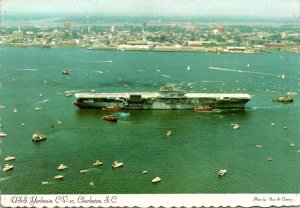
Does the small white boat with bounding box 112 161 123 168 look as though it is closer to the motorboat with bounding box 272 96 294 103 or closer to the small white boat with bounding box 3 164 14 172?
the small white boat with bounding box 3 164 14 172

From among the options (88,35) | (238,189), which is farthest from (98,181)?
(88,35)

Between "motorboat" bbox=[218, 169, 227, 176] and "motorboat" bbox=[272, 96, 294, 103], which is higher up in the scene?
"motorboat" bbox=[272, 96, 294, 103]

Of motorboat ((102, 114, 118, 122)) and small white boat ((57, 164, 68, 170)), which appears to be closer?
small white boat ((57, 164, 68, 170))

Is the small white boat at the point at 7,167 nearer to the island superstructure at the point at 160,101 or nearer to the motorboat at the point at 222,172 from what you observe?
the motorboat at the point at 222,172

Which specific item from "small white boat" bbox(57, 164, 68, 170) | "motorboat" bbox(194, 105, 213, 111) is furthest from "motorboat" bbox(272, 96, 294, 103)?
"small white boat" bbox(57, 164, 68, 170)

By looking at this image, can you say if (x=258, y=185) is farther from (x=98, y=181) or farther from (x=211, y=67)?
(x=211, y=67)

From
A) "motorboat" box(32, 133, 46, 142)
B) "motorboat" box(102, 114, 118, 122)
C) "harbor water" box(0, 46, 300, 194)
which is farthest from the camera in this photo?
"motorboat" box(102, 114, 118, 122)
